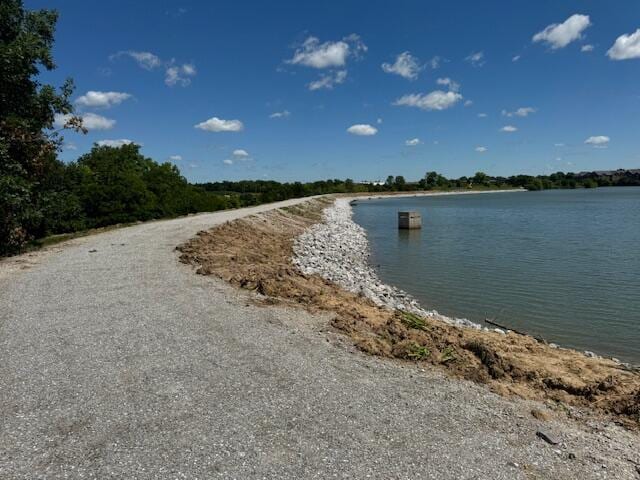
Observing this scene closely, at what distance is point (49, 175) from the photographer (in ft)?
60.3

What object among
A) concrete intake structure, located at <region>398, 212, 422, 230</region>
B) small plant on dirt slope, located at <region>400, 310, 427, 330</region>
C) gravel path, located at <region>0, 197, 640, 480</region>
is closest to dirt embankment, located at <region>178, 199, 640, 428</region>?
small plant on dirt slope, located at <region>400, 310, 427, 330</region>

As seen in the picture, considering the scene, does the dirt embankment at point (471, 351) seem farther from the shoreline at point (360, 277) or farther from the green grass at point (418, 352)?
the shoreline at point (360, 277)

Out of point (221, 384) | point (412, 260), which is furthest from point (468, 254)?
point (221, 384)

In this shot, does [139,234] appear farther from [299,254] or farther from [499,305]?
[499,305]

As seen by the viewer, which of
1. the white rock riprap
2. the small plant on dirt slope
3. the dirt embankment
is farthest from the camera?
the white rock riprap

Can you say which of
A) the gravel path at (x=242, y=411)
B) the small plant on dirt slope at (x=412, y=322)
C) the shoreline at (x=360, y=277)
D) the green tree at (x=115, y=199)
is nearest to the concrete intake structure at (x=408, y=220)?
the shoreline at (x=360, y=277)

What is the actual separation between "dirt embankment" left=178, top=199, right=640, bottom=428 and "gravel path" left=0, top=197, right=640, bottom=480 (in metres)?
0.56

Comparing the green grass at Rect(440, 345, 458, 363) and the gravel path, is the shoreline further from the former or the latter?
the gravel path

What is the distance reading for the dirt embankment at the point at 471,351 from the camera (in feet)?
21.4

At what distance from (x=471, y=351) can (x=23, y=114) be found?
16.9 m

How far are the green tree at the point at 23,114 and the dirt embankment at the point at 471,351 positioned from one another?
7.07 m

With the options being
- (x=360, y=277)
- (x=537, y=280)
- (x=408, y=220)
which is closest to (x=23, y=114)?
(x=360, y=277)

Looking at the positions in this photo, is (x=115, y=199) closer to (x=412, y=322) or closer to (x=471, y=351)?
(x=412, y=322)

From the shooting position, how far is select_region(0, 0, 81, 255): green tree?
1452 centimetres
